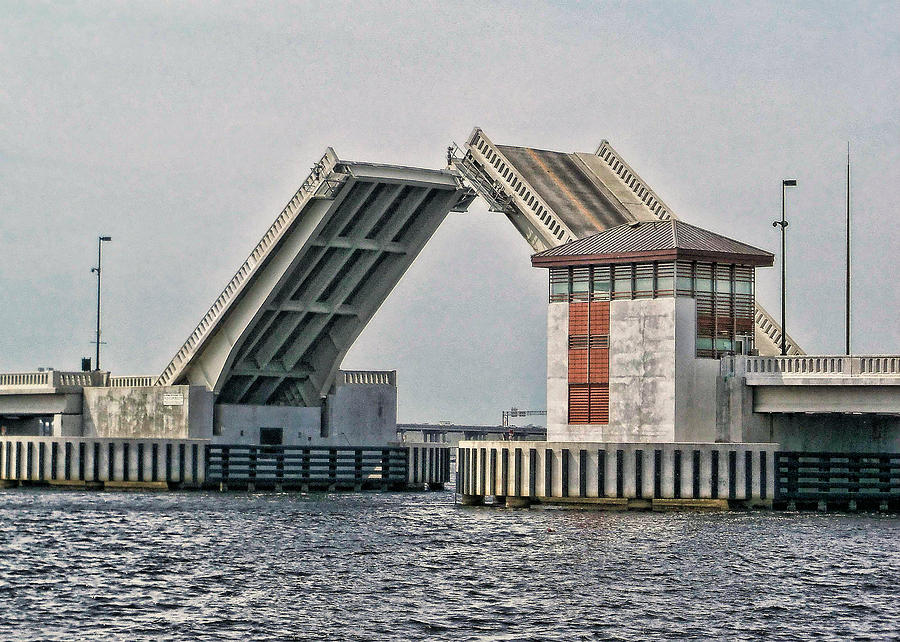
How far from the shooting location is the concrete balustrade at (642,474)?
6000 centimetres

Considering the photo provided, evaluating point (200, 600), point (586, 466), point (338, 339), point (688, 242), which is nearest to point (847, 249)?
point (688, 242)

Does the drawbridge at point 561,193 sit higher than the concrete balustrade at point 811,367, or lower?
higher

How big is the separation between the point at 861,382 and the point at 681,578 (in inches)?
789

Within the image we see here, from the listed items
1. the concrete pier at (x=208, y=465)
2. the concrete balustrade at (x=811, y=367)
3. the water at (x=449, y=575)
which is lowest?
the water at (x=449, y=575)

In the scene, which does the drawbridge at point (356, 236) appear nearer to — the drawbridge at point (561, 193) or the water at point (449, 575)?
the drawbridge at point (561, 193)

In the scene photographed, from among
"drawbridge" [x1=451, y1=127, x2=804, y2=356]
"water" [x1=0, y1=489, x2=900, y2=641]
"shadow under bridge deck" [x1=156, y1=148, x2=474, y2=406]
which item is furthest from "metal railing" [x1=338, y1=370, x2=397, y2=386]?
"water" [x1=0, y1=489, x2=900, y2=641]

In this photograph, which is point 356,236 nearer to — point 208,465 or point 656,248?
point 656,248

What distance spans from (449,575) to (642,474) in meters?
19.1

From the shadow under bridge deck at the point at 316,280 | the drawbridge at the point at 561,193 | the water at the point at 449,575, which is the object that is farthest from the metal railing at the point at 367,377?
the water at the point at 449,575

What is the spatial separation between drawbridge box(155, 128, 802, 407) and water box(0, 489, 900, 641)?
462 inches

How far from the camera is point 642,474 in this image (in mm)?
60562

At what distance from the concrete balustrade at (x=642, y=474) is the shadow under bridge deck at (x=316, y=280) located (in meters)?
11.7

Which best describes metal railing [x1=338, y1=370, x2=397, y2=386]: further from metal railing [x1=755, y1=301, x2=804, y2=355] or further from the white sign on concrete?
metal railing [x1=755, y1=301, x2=804, y2=355]

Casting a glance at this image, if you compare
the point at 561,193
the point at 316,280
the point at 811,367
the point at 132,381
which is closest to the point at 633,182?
the point at 561,193
